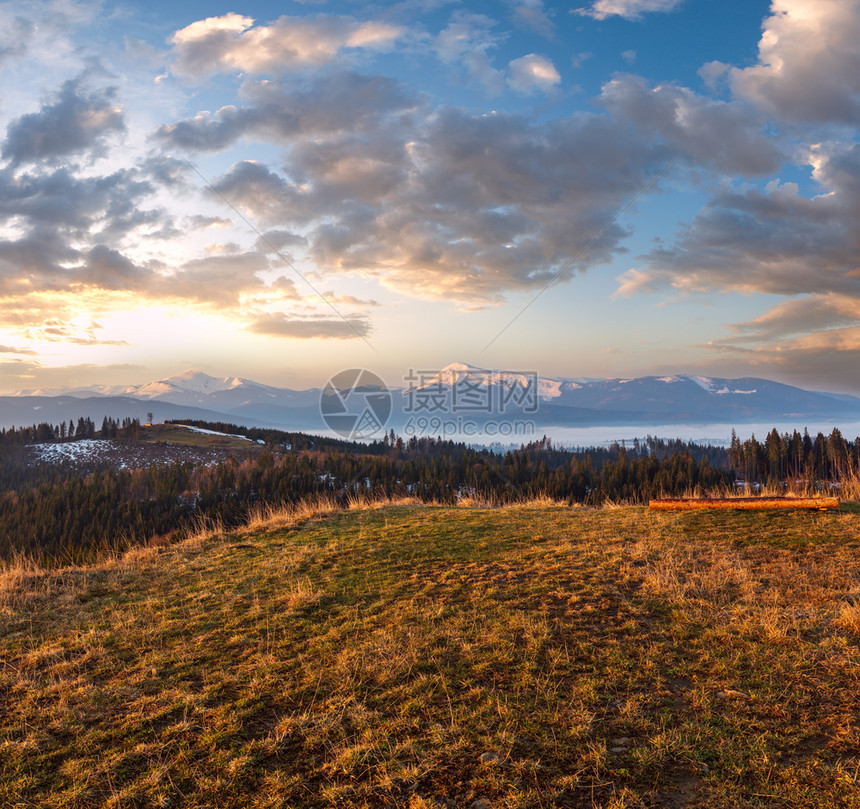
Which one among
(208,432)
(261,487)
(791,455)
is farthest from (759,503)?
(208,432)

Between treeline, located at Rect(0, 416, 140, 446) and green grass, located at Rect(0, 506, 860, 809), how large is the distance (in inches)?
6712

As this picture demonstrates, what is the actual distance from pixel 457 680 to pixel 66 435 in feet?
738

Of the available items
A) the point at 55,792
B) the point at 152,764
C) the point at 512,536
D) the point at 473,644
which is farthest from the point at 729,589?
the point at 55,792

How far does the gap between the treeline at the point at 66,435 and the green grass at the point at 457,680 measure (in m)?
170

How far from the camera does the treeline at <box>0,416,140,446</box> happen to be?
15984 cm

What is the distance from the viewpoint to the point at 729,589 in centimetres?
882

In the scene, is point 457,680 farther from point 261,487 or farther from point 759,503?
point 261,487

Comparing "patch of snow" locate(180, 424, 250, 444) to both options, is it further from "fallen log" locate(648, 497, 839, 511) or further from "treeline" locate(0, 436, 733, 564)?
"fallen log" locate(648, 497, 839, 511)

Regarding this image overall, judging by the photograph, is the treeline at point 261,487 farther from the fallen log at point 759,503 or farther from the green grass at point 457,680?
the green grass at point 457,680

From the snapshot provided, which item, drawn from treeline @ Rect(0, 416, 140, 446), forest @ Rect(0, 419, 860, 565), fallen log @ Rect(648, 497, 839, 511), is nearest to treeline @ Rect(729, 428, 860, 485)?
forest @ Rect(0, 419, 860, 565)

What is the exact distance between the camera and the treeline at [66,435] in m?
160

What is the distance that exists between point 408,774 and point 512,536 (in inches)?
365

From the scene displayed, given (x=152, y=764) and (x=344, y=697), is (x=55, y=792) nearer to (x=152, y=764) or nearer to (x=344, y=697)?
(x=152, y=764)

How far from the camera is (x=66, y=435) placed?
611 ft
